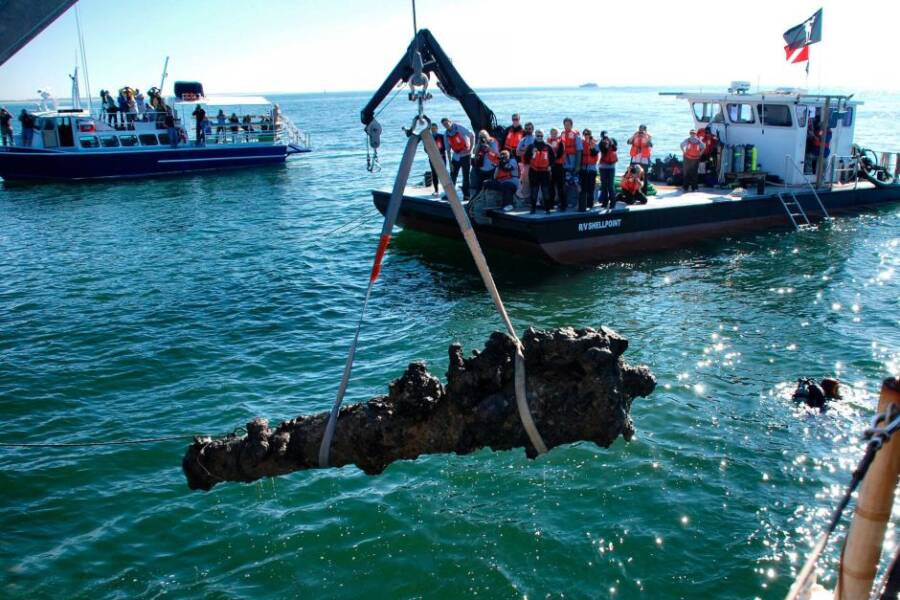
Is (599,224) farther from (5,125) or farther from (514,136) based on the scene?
(5,125)

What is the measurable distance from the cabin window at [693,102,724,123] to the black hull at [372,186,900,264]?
3.30 metres

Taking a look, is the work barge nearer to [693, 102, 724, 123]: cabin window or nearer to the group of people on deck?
[693, 102, 724, 123]: cabin window

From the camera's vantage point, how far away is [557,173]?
55.2 ft

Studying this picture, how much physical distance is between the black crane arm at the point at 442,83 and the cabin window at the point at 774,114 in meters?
7.57

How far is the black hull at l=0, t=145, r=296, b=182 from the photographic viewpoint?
34.0 meters

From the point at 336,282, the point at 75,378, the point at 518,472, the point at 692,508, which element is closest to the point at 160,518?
the point at 518,472

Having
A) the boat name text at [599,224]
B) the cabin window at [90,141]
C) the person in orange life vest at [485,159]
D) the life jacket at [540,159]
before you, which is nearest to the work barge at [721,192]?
the boat name text at [599,224]

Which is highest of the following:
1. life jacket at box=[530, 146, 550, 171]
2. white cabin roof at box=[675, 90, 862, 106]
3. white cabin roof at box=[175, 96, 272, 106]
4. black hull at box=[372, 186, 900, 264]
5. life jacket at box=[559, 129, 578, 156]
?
white cabin roof at box=[175, 96, 272, 106]

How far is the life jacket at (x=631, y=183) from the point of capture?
59.7 feet

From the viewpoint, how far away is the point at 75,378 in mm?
11852

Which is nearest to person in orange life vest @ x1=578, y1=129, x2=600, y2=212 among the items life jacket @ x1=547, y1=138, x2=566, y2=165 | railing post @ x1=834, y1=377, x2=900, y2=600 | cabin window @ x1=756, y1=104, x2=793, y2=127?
life jacket @ x1=547, y1=138, x2=566, y2=165

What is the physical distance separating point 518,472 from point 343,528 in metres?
2.13

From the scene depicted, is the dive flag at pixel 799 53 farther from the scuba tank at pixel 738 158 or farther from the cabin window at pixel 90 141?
the cabin window at pixel 90 141

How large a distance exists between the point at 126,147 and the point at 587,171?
87.8 ft
